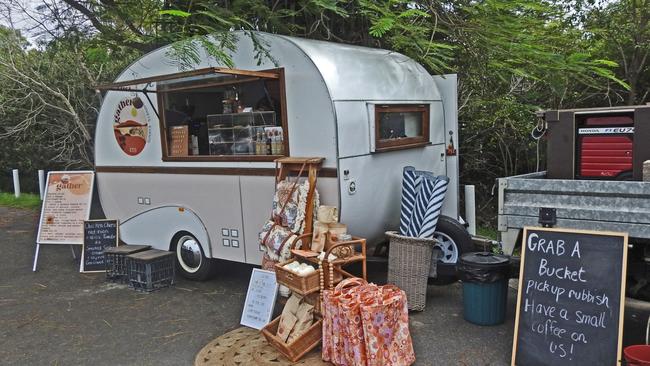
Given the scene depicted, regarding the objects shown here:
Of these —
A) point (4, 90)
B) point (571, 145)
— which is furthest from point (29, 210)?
point (571, 145)

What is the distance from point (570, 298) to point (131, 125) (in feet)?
17.3

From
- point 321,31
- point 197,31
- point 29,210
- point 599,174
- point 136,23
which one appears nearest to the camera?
point 599,174

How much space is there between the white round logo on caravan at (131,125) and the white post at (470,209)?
4087mm

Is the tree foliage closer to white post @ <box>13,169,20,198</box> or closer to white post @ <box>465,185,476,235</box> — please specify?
white post @ <box>465,185,476,235</box>

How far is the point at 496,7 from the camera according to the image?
575 centimetres

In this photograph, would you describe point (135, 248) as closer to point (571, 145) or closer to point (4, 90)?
point (571, 145)

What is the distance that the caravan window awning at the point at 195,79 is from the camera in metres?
5.19

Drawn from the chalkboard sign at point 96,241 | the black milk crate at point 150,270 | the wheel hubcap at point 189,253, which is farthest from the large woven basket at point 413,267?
the chalkboard sign at point 96,241

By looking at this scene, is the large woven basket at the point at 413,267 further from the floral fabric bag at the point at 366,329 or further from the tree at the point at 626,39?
the tree at the point at 626,39

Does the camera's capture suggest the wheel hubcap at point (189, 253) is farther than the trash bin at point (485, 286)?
Yes

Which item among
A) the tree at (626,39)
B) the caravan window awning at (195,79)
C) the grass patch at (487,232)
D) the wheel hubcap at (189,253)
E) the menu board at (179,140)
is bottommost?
the grass patch at (487,232)

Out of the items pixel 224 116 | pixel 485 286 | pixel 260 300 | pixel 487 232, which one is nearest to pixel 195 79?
pixel 224 116

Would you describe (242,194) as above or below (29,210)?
above

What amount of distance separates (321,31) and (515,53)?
2586mm
